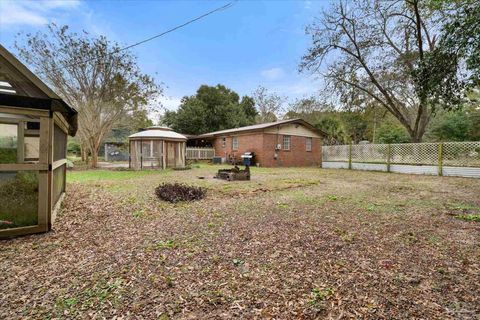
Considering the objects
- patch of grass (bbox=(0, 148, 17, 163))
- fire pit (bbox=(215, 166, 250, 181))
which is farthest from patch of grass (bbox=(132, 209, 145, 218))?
fire pit (bbox=(215, 166, 250, 181))

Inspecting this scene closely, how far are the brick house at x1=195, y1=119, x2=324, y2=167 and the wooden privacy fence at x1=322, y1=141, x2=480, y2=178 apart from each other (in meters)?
3.08

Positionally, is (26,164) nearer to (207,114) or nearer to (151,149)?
(151,149)

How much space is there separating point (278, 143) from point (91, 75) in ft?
42.9

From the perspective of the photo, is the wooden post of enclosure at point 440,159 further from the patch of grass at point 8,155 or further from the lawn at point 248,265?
the patch of grass at point 8,155

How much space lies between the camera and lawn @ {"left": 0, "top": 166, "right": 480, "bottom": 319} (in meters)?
2.02

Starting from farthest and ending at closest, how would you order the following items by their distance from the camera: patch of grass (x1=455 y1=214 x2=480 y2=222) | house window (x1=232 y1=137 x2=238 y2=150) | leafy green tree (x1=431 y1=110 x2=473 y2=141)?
1. house window (x1=232 y1=137 x2=238 y2=150)
2. leafy green tree (x1=431 y1=110 x2=473 y2=141)
3. patch of grass (x1=455 y1=214 x2=480 y2=222)

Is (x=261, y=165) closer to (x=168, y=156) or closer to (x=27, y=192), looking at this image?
(x=168, y=156)

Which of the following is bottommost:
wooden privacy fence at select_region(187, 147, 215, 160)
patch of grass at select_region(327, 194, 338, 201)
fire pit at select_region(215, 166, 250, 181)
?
patch of grass at select_region(327, 194, 338, 201)

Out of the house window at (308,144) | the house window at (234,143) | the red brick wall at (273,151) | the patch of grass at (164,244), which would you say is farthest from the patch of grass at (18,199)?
the house window at (308,144)

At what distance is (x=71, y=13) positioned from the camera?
10.1 meters

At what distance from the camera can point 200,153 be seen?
2244cm

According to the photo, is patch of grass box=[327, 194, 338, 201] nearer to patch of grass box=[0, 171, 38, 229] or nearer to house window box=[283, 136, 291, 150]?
patch of grass box=[0, 171, 38, 229]

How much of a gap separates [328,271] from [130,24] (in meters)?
11.3

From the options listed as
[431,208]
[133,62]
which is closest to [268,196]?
[431,208]
